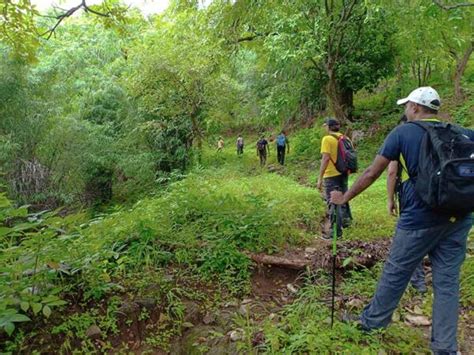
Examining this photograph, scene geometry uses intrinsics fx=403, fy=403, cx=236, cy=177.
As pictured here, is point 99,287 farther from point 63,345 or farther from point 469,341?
point 469,341

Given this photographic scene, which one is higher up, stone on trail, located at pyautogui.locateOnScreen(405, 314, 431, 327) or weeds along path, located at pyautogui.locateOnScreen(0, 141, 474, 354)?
weeds along path, located at pyautogui.locateOnScreen(0, 141, 474, 354)

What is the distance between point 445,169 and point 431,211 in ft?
1.05

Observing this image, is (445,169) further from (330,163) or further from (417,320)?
(330,163)

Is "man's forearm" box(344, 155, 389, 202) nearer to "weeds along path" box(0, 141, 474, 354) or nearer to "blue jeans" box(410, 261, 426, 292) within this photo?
"weeds along path" box(0, 141, 474, 354)

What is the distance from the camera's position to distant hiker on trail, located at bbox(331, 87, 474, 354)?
2461 mm

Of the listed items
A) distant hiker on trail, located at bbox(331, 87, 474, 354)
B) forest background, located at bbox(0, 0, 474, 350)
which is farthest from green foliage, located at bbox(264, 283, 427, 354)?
forest background, located at bbox(0, 0, 474, 350)

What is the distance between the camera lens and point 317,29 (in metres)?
12.6

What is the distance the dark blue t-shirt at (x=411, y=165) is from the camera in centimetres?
260

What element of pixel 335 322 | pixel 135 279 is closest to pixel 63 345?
pixel 135 279

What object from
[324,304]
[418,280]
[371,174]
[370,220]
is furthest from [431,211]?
[370,220]

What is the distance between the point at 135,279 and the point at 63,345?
915 mm

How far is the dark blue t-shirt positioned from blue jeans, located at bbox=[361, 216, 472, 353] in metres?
0.05

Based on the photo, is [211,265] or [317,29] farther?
[317,29]

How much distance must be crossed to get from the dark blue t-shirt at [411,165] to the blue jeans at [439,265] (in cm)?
5
